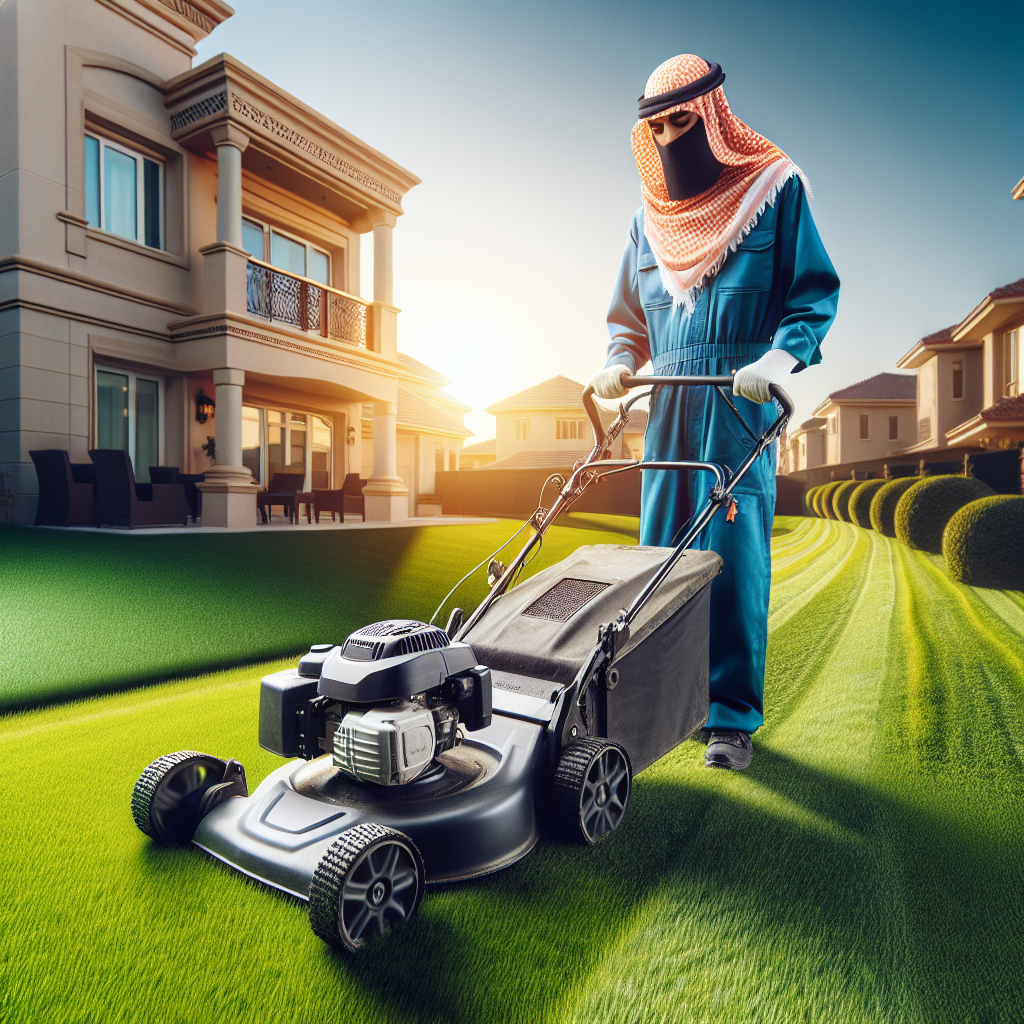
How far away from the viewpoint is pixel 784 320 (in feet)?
6.95

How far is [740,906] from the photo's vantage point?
143cm

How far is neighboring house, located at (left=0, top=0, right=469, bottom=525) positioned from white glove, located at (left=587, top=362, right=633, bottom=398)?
8.20 metres

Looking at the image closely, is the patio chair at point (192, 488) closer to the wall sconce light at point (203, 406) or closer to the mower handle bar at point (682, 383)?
the wall sconce light at point (203, 406)

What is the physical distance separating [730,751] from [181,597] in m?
3.54

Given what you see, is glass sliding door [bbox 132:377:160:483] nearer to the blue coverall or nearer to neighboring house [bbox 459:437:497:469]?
the blue coverall

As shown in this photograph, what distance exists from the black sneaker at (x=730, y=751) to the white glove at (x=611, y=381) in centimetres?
111

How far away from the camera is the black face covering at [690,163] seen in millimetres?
2178

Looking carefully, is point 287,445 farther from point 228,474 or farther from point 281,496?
point 228,474

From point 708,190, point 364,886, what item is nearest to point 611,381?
point 708,190

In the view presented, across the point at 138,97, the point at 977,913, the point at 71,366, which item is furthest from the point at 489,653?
the point at 138,97

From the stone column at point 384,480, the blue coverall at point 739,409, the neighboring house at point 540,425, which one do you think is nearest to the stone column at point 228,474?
the stone column at point 384,480

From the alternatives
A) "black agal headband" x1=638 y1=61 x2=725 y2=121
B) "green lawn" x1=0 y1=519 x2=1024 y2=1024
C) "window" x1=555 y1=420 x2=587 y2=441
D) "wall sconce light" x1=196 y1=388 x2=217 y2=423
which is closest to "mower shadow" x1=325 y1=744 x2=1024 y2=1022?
"green lawn" x1=0 y1=519 x2=1024 y2=1024

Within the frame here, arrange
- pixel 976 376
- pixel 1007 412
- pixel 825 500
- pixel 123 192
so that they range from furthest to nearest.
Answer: pixel 976 376, pixel 825 500, pixel 1007 412, pixel 123 192

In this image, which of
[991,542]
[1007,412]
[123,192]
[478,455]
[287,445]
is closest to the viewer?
[991,542]
